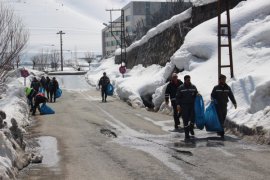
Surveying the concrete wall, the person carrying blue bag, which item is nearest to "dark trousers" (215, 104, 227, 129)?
the concrete wall

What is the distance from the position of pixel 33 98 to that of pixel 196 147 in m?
13.8

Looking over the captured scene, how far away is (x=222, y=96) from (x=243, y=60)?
319 inches

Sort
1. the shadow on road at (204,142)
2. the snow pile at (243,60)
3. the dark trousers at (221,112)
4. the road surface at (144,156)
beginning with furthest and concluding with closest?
1. the snow pile at (243,60)
2. the dark trousers at (221,112)
3. the shadow on road at (204,142)
4. the road surface at (144,156)

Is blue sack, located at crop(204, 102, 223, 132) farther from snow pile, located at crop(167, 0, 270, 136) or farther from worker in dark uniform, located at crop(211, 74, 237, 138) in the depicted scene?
snow pile, located at crop(167, 0, 270, 136)

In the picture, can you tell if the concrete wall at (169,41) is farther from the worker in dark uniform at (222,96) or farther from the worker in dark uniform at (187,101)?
the worker in dark uniform at (187,101)

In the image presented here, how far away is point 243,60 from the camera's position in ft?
69.3

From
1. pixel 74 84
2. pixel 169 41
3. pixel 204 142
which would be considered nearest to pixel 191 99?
pixel 204 142

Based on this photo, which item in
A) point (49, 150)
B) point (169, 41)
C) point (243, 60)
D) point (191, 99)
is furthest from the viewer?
point (169, 41)

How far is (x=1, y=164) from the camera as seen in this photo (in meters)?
7.83

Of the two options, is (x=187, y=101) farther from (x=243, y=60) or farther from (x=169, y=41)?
(x=169, y=41)

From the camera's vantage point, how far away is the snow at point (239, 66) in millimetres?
14235

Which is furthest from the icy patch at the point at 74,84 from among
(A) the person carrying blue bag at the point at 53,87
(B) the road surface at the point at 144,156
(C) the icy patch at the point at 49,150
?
(C) the icy patch at the point at 49,150

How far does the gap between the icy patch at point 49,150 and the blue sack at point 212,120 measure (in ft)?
13.4

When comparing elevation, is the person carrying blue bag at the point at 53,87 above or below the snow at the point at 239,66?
below
